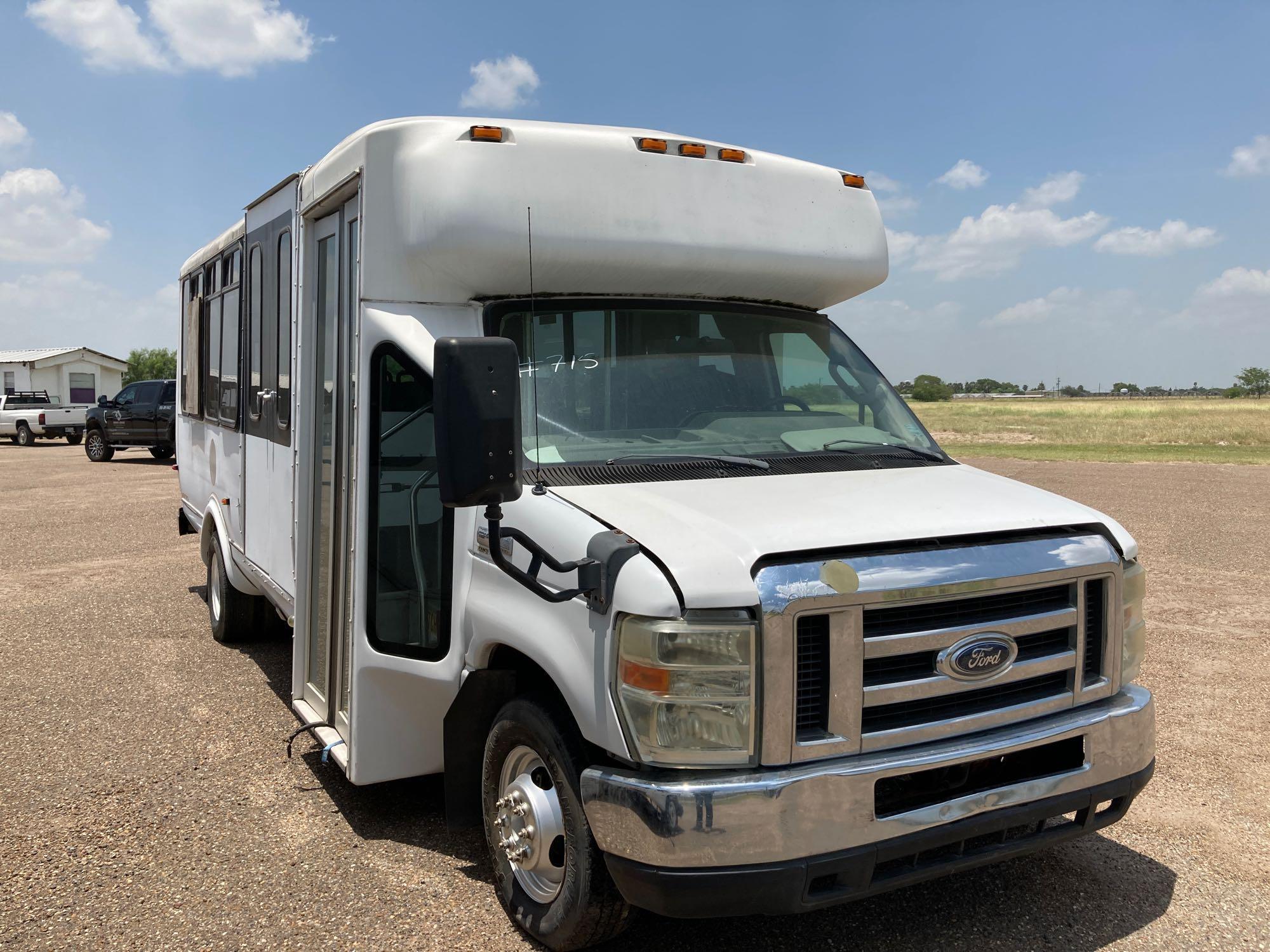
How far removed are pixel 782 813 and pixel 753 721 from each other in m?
0.25

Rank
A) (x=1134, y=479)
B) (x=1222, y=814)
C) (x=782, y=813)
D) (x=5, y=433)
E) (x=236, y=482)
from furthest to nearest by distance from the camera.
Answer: (x=5, y=433)
(x=1134, y=479)
(x=236, y=482)
(x=1222, y=814)
(x=782, y=813)

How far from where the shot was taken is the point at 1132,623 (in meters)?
3.54

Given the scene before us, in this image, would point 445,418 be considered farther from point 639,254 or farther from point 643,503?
point 639,254

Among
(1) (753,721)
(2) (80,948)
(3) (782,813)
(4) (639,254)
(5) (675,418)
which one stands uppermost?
(4) (639,254)

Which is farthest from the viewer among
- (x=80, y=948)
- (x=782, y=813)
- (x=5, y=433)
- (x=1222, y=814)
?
(x=5, y=433)

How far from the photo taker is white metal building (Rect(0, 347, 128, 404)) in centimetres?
5153

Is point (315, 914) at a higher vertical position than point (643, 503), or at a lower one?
lower

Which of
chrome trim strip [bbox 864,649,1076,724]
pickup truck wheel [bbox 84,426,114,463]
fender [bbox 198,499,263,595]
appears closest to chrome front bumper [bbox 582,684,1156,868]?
chrome trim strip [bbox 864,649,1076,724]

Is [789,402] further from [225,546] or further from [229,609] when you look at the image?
[229,609]

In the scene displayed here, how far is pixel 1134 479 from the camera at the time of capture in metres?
20.3

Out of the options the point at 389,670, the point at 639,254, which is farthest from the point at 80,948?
the point at 639,254

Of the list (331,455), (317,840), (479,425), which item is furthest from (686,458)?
(317,840)

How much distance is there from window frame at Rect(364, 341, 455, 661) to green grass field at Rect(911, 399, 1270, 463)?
13631 millimetres

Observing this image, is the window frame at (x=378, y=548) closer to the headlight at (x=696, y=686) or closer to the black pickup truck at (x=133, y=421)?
the headlight at (x=696, y=686)
